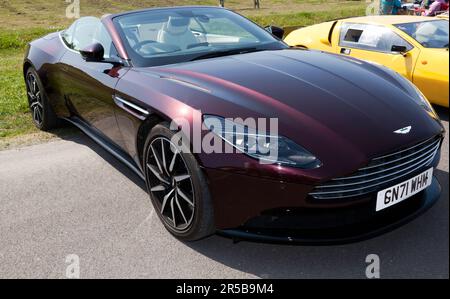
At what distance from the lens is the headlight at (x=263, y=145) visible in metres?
2.25

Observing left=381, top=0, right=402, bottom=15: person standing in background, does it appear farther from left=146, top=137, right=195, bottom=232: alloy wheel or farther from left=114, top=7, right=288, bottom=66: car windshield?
left=146, top=137, right=195, bottom=232: alloy wheel

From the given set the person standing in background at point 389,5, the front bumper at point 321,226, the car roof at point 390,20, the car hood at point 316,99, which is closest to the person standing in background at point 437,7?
the person standing in background at point 389,5

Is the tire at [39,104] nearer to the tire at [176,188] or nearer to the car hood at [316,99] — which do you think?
the car hood at [316,99]

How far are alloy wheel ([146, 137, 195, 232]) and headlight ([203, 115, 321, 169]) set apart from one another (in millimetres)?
331

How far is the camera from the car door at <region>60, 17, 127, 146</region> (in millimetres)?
3383

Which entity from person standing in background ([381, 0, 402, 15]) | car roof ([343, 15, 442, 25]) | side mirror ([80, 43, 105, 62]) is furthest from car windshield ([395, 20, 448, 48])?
person standing in background ([381, 0, 402, 15])

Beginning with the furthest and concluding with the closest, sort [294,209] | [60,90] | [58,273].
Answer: [60,90]
[58,273]
[294,209]

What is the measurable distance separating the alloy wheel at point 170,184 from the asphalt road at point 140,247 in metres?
0.17

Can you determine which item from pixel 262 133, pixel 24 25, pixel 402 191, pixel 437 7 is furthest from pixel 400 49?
pixel 24 25

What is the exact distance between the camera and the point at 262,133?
2348mm

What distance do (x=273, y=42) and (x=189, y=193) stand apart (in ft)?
5.89
